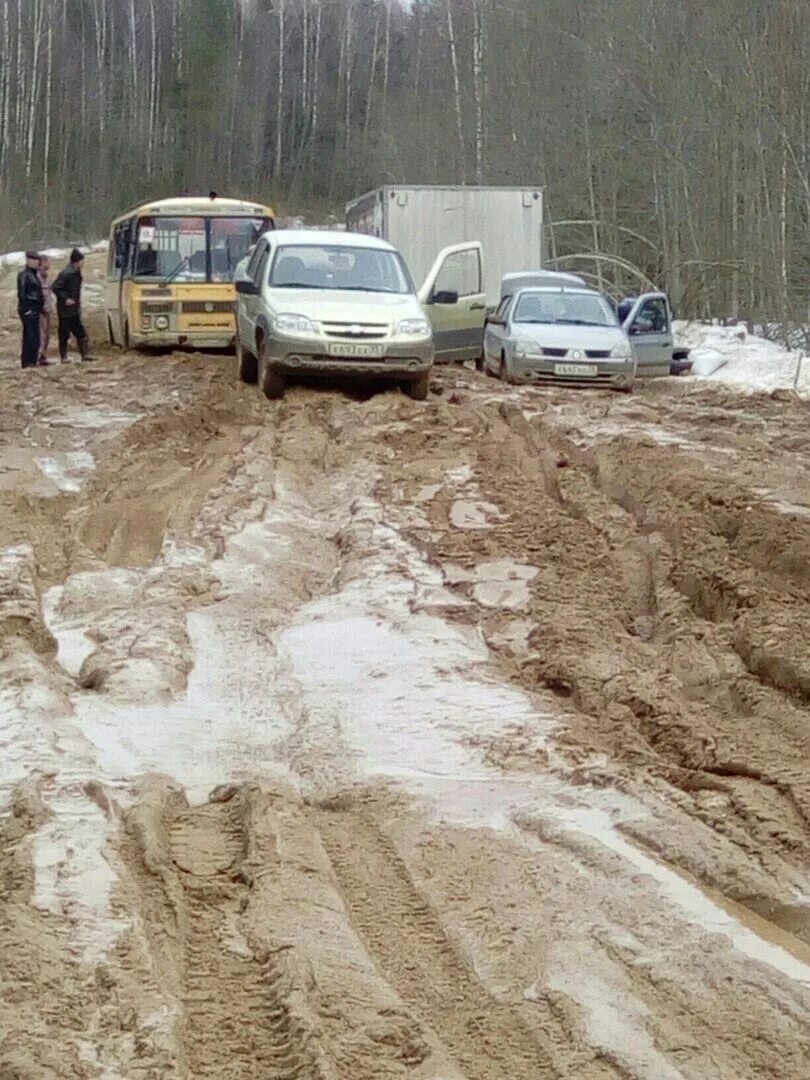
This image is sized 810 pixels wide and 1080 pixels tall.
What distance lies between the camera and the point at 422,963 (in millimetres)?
3729

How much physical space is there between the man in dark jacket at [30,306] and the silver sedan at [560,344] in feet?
19.0

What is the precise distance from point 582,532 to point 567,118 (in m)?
37.1

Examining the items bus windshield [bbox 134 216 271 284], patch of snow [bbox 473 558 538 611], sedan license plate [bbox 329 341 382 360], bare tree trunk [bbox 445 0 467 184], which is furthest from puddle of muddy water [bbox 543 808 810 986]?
bare tree trunk [bbox 445 0 467 184]

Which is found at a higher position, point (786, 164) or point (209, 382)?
point (786, 164)

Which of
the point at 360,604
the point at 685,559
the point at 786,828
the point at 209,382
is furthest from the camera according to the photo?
the point at 209,382

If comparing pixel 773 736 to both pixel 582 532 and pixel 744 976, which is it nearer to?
pixel 744 976

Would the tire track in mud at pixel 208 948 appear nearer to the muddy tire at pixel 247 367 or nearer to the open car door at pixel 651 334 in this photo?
the muddy tire at pixel 247 367

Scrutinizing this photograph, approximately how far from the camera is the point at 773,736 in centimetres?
550

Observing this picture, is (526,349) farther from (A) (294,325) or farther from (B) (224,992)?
(B) (224,992)

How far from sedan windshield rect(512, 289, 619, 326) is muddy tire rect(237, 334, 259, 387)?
11.7 ft

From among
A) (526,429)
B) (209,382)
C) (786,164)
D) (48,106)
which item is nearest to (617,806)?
(526,429)

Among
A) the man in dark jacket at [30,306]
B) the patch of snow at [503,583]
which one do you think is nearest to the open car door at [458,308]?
the man in dark jacket at [30,306]

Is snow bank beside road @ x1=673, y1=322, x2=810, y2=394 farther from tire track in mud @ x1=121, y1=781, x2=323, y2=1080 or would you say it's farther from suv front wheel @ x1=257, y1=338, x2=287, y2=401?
tire track in mud @ x1=121, y1=781, x2=323, y2=1080

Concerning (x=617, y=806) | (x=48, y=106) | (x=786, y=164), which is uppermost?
(x=48, y=106)
